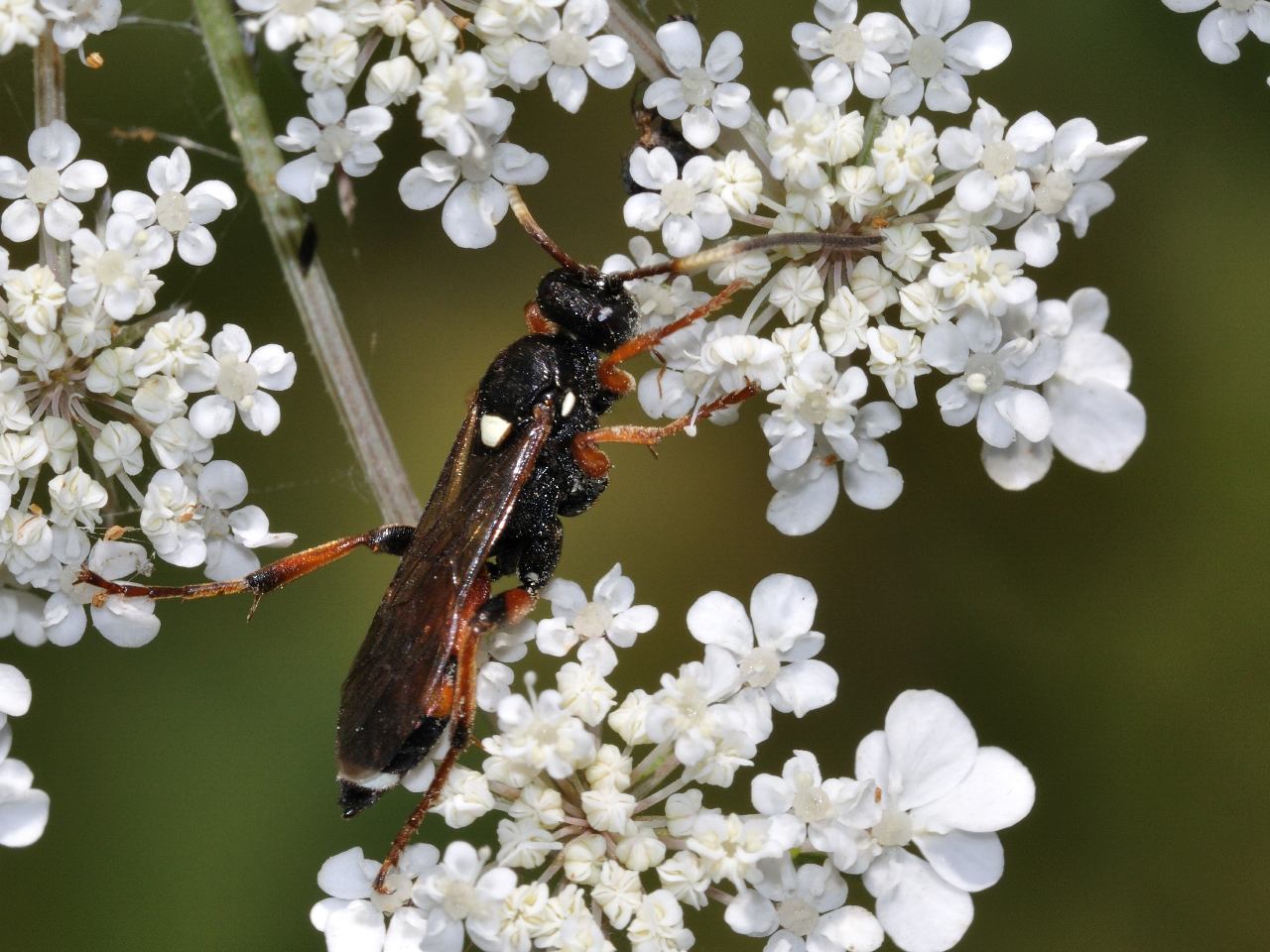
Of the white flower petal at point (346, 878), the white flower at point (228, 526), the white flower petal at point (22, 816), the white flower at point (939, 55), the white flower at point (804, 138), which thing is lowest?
the white flower petal at point (22, 816)

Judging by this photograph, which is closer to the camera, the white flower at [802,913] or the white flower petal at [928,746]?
the white flower at [802,913]

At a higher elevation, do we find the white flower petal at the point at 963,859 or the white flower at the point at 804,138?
the white flower at the point at 804,138

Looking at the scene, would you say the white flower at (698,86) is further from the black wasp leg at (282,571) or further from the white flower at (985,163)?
the black wasp leg at (282,571)

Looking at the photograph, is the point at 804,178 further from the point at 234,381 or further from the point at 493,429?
the point at 234,381

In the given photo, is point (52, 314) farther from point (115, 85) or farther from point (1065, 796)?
point (1065, 796)

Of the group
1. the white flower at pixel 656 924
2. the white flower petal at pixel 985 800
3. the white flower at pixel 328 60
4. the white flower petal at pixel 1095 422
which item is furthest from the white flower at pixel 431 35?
the white flower petal at pixel 985 800

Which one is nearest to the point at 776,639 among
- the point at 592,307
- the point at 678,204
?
the point at 592,307

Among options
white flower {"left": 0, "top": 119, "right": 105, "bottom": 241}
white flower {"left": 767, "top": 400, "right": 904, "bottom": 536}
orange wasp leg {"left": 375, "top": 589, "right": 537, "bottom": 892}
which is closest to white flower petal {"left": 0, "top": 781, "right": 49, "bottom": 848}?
orange wasp leg {"left": 375, "top": 589, "right": 537, "bottom": 892}
